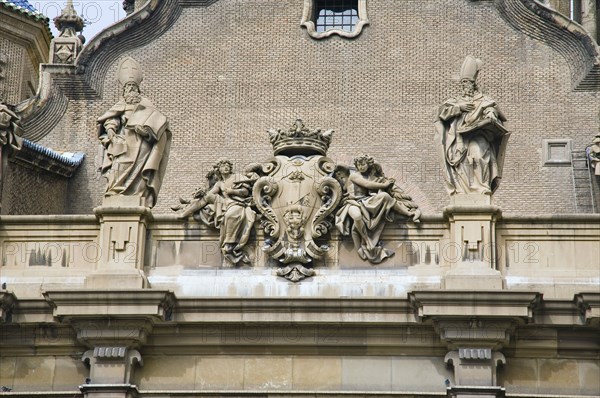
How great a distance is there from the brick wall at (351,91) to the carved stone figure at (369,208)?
5.00 metres

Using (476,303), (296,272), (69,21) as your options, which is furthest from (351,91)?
(476,303)

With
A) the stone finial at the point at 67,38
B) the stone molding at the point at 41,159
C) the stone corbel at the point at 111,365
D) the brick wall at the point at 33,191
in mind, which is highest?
the stone finial at the point at 67,38

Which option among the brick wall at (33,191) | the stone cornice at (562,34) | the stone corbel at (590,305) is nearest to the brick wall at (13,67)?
the brick wall at (33,191)

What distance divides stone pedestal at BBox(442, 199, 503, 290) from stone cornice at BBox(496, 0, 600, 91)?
6.97 meters

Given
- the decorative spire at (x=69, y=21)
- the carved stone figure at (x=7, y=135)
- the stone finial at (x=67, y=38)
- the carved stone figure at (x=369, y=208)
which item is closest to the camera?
the carved stone figure at (x=369, y=208)

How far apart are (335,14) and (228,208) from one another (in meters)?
8.23

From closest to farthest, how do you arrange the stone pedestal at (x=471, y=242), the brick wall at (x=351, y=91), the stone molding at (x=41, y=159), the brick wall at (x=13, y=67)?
the stone pedestal at (x=471, y=242)
the stone molding at (x=41, y=159)
the brick wall at (x=351, y=91)
the brick wall at (x=13, y=67)

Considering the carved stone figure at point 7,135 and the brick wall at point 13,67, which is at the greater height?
the brick wall at point 13,67

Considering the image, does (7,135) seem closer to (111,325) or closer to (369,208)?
(111,325)

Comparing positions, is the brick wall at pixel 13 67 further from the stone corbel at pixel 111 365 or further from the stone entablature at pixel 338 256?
the stone corbel at pixel 111 365

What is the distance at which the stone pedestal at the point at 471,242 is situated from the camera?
83.4 ft

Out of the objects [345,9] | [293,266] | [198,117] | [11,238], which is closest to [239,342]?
[293,266]

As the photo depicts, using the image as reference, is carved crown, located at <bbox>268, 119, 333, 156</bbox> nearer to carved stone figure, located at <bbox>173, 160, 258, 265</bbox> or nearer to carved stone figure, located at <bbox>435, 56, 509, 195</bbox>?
carved stone figure, located at <bbox>173, 160, 258, 265</bbox>

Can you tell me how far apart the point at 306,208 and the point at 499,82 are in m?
7.38
